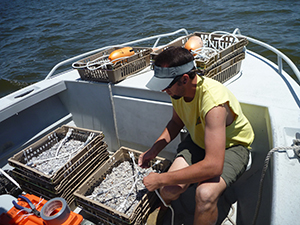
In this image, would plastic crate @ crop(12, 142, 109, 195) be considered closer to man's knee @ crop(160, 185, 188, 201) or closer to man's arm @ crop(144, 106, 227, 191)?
man's knee @ crop(160, 185, 188, 201)

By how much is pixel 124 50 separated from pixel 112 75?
1.29 feet

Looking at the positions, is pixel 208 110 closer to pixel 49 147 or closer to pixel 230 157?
pixel 230 157

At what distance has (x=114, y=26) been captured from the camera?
377 inches

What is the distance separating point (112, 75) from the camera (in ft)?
7.52

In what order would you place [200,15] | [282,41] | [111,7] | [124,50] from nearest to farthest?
1. [124,50]
2. [282,41]
3. [200,15]
4. [111,7]

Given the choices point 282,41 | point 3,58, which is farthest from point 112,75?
point 3,58

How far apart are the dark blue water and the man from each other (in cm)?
537

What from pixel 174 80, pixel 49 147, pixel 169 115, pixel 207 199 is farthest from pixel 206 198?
pixel 49 147

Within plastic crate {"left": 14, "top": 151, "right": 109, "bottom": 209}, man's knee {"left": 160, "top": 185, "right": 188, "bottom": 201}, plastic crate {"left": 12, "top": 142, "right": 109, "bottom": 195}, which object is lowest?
→ plastic crate {"left": 14, "top": 151, "right": 109, "bottom": 209}

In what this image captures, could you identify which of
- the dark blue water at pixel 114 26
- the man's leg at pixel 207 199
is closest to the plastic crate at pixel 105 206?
the man's leg at pixel 207 199

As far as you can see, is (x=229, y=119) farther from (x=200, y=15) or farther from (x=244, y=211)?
(x=200, y=15)

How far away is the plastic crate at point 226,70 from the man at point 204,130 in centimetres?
53

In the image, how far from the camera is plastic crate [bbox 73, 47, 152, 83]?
7.59 ft

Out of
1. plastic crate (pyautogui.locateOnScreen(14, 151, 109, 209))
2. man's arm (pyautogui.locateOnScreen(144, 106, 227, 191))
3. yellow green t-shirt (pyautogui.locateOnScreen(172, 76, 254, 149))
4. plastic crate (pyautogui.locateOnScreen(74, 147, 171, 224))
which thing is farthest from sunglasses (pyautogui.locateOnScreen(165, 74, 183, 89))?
plastic crate (pyautogui.locateOnScreen(14, 151, 109, 209))
